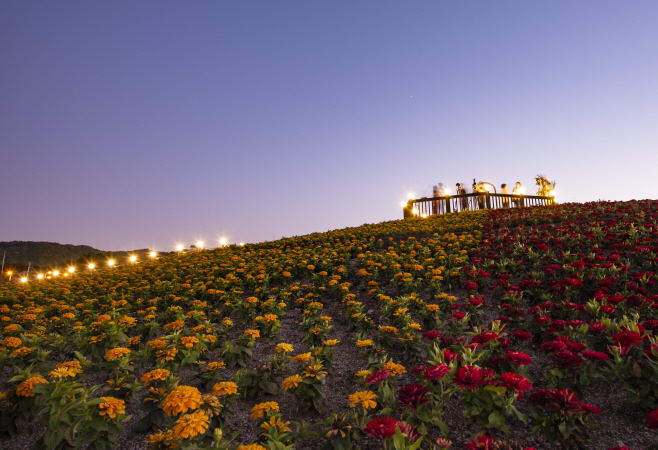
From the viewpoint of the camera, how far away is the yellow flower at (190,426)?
2367 mm

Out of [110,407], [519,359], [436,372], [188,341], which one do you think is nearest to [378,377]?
[436,372]

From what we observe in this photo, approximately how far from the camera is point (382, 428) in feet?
6.94

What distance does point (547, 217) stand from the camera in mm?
13406

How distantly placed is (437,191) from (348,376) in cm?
2732

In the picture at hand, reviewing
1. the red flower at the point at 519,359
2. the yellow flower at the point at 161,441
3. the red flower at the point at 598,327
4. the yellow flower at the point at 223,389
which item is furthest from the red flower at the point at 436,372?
the red flower at the point at 598,327

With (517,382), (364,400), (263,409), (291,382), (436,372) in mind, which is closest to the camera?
(517,382)

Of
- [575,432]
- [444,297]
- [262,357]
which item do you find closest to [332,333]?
[262,357]

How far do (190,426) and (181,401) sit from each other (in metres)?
0.29

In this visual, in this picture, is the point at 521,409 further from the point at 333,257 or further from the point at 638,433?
the point at 333,257

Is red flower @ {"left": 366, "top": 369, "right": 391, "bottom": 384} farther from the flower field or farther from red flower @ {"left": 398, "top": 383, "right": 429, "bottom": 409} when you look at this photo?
red flower @ {"left": 398, "top": 383, "right": 429, "bottom": 409}

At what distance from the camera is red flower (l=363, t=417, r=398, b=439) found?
210cm

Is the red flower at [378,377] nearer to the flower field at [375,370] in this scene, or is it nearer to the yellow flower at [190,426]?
A: the flower field at [375,370]

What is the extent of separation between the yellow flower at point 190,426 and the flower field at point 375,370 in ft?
0.04

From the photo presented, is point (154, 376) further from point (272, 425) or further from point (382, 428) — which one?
point (382, 428)
